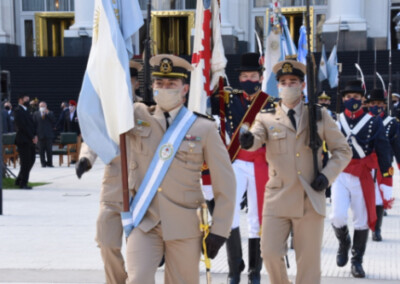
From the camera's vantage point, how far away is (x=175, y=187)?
17.3 ft

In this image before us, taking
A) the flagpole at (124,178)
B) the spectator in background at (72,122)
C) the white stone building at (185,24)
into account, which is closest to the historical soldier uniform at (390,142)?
the flagpole at (124,178)

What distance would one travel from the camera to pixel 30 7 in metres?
45.7

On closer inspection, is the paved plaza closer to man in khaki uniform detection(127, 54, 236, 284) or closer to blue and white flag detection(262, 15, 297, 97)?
blue and white flag detection(262, 15, 297, 97)

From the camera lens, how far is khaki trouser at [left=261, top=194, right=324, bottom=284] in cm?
638

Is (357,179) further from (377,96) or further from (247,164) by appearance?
(377,96)

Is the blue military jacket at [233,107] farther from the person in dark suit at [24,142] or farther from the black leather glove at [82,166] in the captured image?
the person in dark suit at [24,142]

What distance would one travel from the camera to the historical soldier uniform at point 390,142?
9875 mm

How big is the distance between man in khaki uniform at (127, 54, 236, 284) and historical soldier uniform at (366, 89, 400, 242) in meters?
4.50

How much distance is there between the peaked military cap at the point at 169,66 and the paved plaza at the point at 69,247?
298cm

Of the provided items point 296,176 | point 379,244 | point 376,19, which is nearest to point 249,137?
point 296,176

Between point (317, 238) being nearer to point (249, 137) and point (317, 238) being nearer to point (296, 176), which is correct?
point (296, 176)

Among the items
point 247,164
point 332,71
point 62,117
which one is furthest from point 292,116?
point 62,117

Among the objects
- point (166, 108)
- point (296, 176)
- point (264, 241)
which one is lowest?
point (264, 241)

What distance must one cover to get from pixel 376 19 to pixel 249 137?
115 ft
